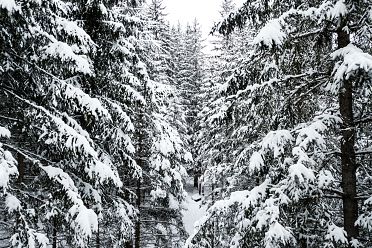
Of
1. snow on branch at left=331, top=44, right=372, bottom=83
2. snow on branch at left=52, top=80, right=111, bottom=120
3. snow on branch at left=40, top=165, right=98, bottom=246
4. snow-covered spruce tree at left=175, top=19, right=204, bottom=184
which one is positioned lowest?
snow on branch at left=40, top=165, right=98, bottom=246

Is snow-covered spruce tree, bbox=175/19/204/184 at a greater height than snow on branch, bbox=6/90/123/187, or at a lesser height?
greater

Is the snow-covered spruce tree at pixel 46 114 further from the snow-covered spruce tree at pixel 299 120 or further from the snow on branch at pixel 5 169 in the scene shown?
the snow-covered spruce tree at pixel 299 120

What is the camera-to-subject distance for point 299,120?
8.02 meters

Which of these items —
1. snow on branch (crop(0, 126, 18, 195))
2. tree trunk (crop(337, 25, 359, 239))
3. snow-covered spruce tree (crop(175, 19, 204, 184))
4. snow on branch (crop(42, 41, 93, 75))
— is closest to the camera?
snow on branch (crop(0, 126, 18, 195))

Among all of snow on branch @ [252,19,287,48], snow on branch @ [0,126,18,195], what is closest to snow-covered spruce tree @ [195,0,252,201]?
snow on branch @ [252,19,287,48]

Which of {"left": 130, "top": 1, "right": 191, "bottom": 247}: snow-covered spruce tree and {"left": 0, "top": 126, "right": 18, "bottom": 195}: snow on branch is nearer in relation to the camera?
{"left": 0, "top": 126, "right": 18, "bottom": 195}: snow on branch

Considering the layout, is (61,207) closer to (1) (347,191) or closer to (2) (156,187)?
(1) (347,191)

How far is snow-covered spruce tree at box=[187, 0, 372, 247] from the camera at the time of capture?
5.96 metres

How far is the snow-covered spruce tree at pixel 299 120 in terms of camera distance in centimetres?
596

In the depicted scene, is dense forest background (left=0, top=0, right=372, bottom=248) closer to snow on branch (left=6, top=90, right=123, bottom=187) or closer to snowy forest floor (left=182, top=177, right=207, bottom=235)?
snow on branch (left=6, top=90, right=123, bottom=187)

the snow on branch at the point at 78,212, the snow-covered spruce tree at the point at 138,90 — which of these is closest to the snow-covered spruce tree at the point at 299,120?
the snow on branch at the point at 78,212

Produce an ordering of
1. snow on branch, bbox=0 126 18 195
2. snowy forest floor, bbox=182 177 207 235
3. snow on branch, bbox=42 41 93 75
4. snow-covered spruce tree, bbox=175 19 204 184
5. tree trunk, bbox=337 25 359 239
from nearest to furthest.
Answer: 1. snow on branch, bbox=0 126 18 195
2. tree trunk, bbox=337 25 359 239
3. snow on branch, bbox=42 41 93 75
4. snowy forest floor, bbox=182 177 207 235
5. snow-covered spruce tree, bbox=175 19 204 184


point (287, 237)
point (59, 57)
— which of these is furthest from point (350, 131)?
point (59, 57)

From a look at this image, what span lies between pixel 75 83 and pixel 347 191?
7.46m
